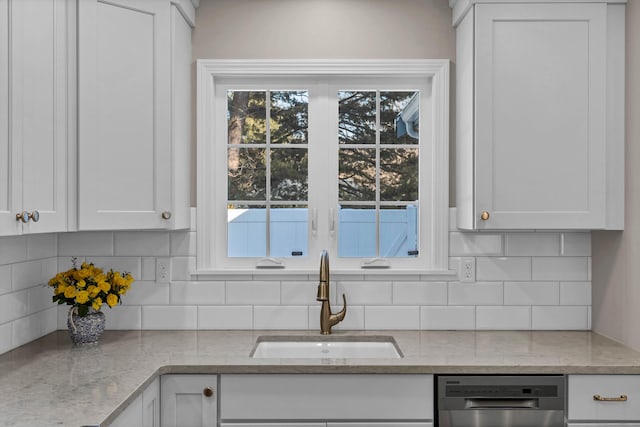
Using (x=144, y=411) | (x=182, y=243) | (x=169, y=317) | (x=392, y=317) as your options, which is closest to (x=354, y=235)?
(x=392, y=317)

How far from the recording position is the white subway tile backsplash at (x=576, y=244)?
8.75 ft

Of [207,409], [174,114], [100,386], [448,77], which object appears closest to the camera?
[100,386]

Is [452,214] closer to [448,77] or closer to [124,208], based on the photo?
[448,77]

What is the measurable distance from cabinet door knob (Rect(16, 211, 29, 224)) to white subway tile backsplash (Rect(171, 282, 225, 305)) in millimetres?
991

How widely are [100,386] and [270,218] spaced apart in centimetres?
118

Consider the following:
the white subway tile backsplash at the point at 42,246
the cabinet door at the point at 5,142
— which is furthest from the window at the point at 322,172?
the cabinet door at the point at 5,142

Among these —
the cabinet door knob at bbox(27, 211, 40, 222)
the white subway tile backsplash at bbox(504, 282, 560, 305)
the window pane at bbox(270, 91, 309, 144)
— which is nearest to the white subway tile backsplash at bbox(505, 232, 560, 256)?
the white subway tile backsplash at bbox(504, 282, 560, 305)

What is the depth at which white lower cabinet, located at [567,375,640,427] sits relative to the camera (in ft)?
6.74

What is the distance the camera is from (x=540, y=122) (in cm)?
236

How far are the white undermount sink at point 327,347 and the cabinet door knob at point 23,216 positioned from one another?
1.11 meters

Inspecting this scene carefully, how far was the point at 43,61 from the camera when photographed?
190 centimetres

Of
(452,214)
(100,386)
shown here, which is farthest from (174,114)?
(452,214)

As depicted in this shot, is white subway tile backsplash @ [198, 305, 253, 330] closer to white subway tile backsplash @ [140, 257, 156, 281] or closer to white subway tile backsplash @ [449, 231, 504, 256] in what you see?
white subway tile backsplash @ [140, 257, 156, 281]

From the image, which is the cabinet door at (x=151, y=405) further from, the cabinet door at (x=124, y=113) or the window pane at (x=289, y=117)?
the window pane at (x=289, y=117)
